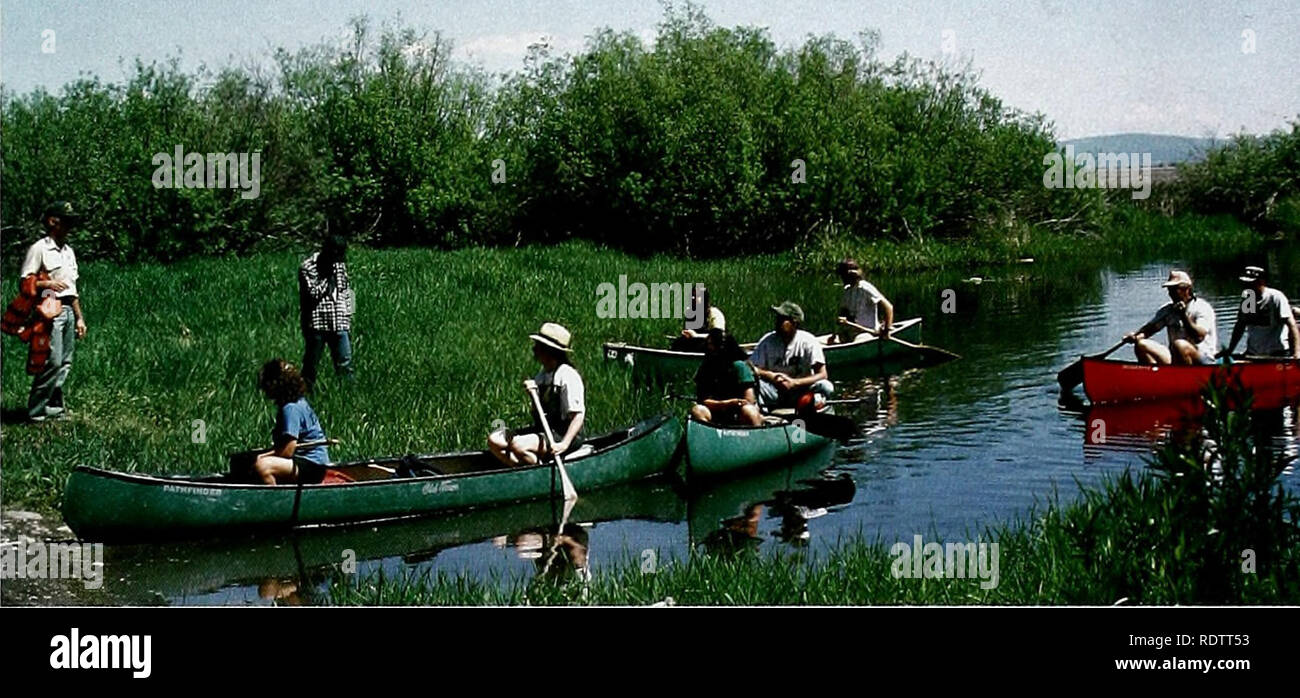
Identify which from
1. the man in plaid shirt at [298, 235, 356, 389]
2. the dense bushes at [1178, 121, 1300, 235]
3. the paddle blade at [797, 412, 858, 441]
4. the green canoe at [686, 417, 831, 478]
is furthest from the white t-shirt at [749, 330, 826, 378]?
the dense bushes at [1178, 121, 1300, 235]

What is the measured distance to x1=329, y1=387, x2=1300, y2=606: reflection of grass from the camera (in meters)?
7.61

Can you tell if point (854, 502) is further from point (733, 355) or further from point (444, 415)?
point (444, 415)

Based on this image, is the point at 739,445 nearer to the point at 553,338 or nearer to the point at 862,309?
the point at 553,338

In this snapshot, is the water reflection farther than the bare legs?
No

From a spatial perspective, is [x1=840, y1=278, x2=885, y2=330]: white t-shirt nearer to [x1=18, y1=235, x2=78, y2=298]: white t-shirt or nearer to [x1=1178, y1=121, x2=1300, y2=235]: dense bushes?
[x1=18, y1=235, x2=78, y2=298]: white t-shirt

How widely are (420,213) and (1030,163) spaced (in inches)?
755

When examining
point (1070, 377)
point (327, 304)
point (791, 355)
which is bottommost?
point (1070, 377)

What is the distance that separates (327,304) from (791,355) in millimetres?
4876

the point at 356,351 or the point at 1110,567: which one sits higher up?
the point at 356,351

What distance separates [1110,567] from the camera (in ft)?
26.8

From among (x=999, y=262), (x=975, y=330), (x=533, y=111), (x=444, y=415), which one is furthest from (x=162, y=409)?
(x=999, y=262)

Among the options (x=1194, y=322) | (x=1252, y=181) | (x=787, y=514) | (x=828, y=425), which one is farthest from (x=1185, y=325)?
(x=1252, y=181)

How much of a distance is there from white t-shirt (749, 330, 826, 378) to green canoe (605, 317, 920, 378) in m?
2.63

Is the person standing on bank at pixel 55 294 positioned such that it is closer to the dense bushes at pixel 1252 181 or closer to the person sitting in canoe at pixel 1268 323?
the person sitting in canoe at pixel 1268 323
